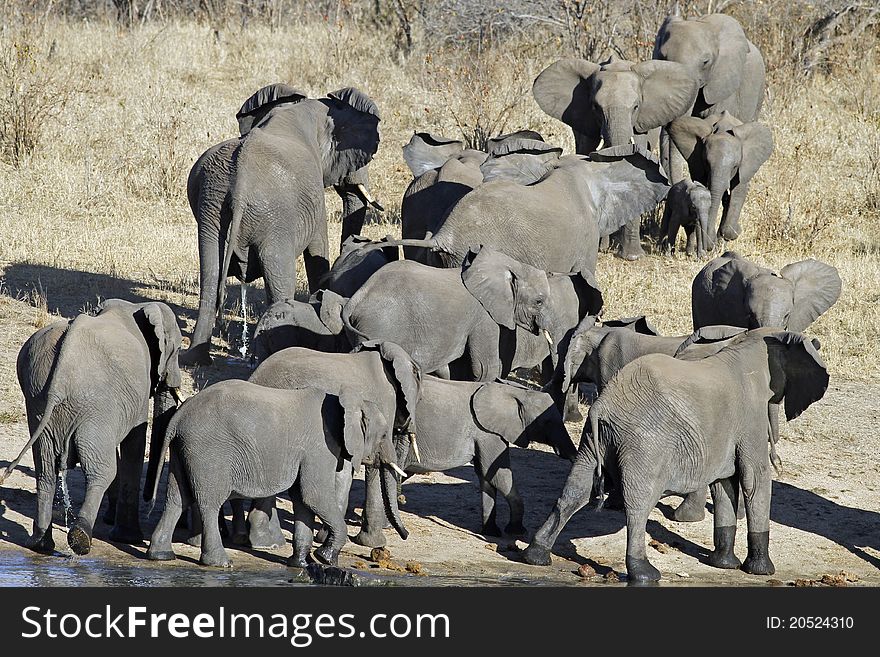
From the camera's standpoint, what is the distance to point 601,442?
7.85m

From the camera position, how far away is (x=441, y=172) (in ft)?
38.7

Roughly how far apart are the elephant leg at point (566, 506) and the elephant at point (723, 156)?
722 centimetres

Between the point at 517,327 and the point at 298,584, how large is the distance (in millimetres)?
2951

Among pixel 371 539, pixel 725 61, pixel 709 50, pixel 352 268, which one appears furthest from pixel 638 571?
pixel 725 61

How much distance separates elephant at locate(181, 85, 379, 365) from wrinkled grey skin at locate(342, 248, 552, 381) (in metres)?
1.30

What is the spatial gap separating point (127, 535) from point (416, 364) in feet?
5.60

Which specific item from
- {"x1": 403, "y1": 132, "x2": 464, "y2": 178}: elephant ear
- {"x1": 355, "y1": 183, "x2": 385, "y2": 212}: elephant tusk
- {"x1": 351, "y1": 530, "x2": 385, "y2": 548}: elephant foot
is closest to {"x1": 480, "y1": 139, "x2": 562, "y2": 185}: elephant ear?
{"x1": 403, "y1": 132, "x2": 464, "y2": 178}: elephant ear

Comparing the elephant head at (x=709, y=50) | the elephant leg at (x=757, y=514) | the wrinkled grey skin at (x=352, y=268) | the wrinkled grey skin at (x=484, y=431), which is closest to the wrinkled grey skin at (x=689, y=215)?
the elephant head at (x=709, y=50)

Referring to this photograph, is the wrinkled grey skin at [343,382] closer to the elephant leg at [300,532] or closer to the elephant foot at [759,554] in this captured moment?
the elephant leg at [300,532]

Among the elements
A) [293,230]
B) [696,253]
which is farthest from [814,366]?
[696,253]

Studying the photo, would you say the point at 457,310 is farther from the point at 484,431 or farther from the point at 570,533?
the point at 570,533

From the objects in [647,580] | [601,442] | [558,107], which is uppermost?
[558,107]
